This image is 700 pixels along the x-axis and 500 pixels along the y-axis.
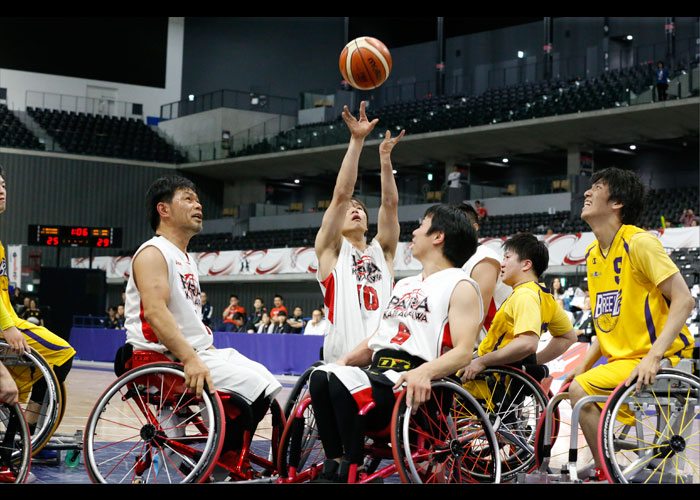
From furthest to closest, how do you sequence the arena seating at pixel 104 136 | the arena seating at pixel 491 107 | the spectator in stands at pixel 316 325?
1. the arena seating at pixel 104 136
2. the arena seating at pixel 491 107
3. the spectator in stands at pixel 316 325

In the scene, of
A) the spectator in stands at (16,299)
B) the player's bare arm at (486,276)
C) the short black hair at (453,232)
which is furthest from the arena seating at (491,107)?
the short black hair at (453,232)

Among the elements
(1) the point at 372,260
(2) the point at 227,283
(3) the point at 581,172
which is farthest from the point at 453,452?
(2) the point at 227,283

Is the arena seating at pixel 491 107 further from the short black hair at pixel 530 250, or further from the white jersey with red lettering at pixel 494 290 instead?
the short black hair at pixel 530 250

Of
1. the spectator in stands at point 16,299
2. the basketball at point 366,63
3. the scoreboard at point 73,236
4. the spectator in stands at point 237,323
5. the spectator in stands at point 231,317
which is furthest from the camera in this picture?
the scoreboard at point 73,236

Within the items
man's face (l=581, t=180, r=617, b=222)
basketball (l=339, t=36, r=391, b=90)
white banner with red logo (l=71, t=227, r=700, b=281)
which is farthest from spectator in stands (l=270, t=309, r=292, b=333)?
man's face (l=581, t=180, r=617, b=222)

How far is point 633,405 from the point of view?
3.44 metres

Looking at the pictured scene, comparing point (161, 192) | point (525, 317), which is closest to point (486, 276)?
point (525, 317)

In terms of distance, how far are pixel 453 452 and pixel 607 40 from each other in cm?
2815

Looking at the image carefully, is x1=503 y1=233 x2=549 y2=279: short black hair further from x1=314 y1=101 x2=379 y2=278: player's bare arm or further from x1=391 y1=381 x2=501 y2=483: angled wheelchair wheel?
x1=391 y1=381 x2=501 y2=483: angled wheelchair wheel

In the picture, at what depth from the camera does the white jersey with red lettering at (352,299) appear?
4.54 metres

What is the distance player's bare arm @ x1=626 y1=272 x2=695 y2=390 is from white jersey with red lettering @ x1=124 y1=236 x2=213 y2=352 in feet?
6.48

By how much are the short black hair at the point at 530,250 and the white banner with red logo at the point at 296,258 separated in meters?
12.0

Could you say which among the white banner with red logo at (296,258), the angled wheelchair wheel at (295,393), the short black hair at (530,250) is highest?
the white banner with red logo at (296,258)

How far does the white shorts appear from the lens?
3742 millimetres
